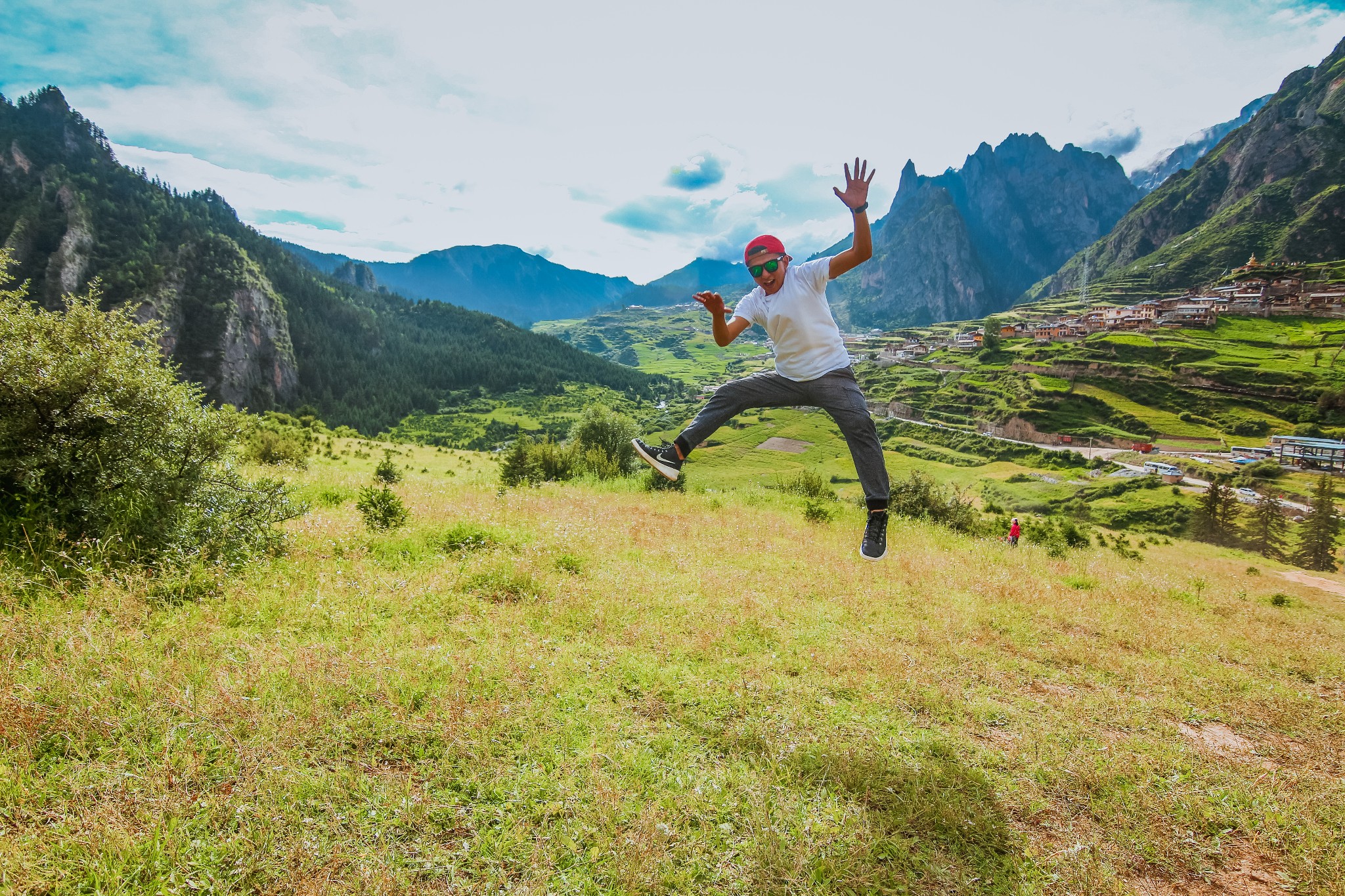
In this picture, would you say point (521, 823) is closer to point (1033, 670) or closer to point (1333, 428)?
point (1033, 670)

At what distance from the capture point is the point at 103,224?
14575 centimetres

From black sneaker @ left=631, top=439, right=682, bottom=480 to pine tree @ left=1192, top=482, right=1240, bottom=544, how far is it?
9862 centimetres

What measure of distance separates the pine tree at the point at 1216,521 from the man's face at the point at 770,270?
9845cm

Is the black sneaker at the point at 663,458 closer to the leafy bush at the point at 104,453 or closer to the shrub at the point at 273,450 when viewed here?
the leafy bush at the point at 104,453

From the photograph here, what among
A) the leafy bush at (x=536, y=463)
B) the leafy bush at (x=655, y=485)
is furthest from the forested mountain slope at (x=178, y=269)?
the leafy bush at (x=655, y=485)

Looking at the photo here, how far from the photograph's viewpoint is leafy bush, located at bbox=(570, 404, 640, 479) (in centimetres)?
2991

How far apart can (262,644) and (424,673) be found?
5.11 feet

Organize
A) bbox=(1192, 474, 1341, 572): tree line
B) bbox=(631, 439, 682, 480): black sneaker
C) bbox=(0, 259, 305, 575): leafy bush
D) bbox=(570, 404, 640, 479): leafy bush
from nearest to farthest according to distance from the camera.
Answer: bbox=(0, 259, 305, 575): leafy bush → bbox=(631, 439, 682, 480): black sneaker → bbox=(570, 404, 640, 479): leafy bush → bbox=(1192, 474, 1341, 572): tree line

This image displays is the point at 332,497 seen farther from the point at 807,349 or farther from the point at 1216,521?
the point at 1216,521

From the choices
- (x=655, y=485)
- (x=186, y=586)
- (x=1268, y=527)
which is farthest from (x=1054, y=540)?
(x=1268, y=527)

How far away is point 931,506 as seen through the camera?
2564 centimetres

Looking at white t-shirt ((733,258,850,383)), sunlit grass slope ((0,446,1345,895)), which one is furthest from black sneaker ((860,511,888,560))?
white t-shirt ((733,258,850,383))

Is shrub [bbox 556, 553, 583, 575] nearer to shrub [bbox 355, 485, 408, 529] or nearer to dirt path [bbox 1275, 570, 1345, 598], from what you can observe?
shrub [bbox 355, 485, 408, 529]

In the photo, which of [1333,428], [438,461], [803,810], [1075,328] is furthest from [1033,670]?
[1075,328]
